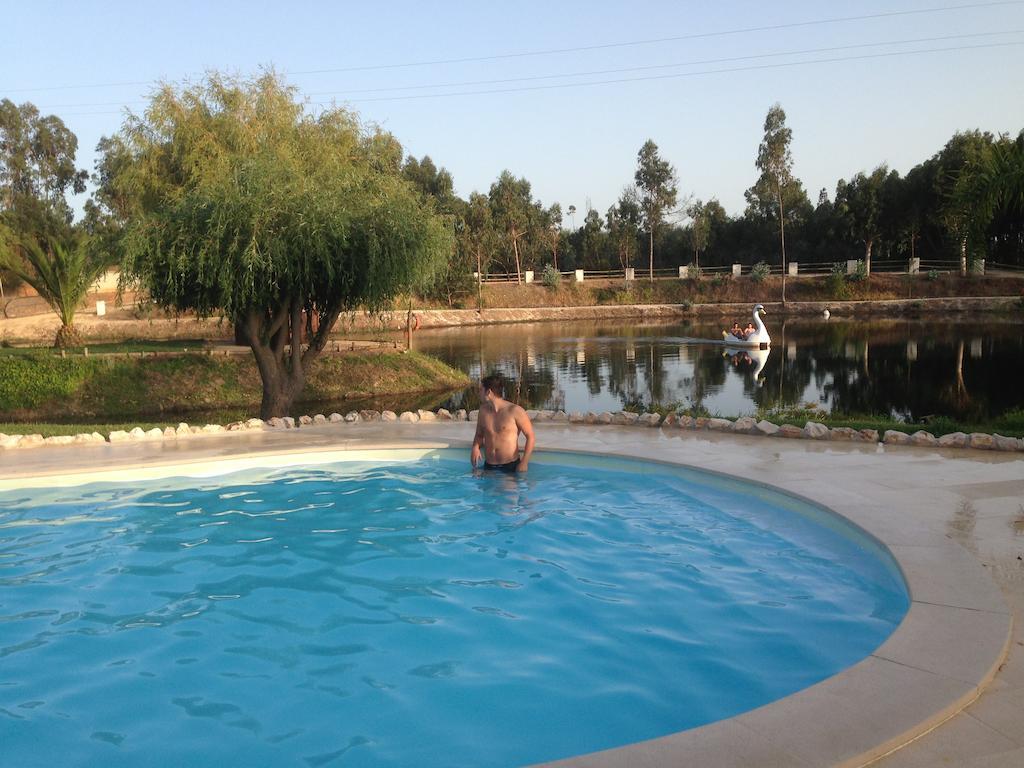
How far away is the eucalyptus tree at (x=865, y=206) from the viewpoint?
55.2 m

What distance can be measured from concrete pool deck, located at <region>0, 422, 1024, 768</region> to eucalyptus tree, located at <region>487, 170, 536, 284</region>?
5364 centimetres

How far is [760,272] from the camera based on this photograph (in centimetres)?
5762

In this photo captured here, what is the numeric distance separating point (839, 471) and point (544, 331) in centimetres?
3875

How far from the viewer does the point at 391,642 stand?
225 inches

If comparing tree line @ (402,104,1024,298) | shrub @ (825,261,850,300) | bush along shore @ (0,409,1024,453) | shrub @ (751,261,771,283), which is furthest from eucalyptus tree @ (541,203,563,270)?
bush along shore @ (0,409,1024,453)

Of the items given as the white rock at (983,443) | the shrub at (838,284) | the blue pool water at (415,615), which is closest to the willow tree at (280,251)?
the blue pool water at (415,615)

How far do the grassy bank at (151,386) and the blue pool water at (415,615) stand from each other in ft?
40.0

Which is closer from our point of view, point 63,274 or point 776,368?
point 63,274

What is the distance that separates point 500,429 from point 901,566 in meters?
4.71

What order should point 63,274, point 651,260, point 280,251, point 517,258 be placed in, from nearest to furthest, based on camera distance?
point 280,251, point 63,274, point 651,260, point 517,258

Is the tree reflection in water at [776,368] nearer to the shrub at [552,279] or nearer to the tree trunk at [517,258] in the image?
the shrub at [552,279]

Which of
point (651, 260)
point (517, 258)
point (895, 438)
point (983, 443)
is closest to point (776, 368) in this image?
point (895, 438)

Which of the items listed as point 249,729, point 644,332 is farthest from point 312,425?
point 644,332

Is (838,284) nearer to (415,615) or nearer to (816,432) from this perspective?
(816,432)
